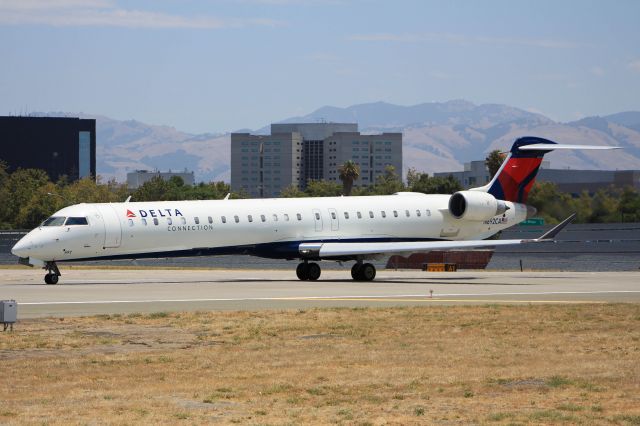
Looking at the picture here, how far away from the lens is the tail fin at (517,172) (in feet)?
156

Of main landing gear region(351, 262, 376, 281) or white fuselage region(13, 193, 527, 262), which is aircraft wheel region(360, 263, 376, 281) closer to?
main landing gear region(351, 262, 376, 281)

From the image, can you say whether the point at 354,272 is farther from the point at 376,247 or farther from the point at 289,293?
the point at 289,293

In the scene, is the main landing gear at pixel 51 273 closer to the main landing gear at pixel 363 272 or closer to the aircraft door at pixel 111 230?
the aircraft door at pixel 111 230

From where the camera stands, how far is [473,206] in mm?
45344

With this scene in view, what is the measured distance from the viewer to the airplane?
3866 cm

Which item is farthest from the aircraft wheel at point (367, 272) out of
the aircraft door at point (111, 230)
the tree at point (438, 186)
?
the tree at point (438, 186)

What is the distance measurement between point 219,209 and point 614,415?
28402 mm

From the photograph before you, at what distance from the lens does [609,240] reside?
6831cm

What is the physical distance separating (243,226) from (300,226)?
2.47 metres

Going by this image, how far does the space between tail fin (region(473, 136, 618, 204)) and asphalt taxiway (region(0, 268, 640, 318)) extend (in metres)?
4.11

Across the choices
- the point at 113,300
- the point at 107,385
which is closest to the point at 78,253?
the point at 113,300

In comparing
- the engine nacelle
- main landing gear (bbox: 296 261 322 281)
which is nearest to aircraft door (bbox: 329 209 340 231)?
main landing gear (bbox: 296 261 322 281)

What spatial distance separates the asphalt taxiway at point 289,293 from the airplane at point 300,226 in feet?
3.77

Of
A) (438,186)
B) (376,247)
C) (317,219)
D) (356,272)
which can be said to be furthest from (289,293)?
(438,186)
